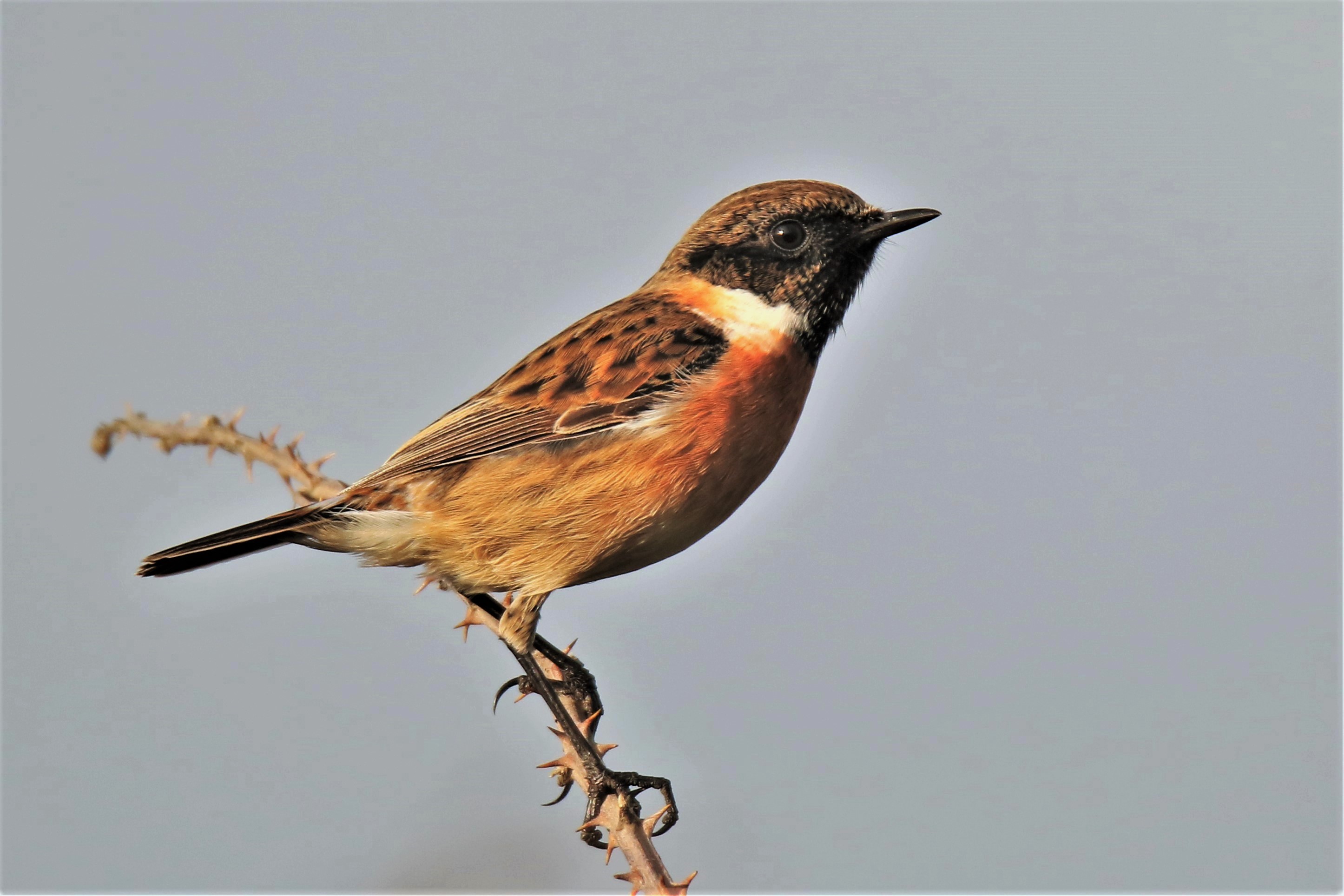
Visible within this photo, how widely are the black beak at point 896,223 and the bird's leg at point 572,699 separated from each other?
1.88 meters

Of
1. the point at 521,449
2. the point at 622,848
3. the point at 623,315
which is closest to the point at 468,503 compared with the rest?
the point at 521,449

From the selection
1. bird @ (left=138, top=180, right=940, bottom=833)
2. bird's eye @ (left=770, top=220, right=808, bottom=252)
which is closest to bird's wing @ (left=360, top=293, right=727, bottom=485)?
bird @ (left=138, top=180, right=940, bottom=833)

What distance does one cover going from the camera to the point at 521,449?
4855 millimetres

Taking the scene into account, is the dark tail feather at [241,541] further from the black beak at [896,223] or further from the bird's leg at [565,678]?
the black beak at [896,223]

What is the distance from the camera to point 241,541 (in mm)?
4562

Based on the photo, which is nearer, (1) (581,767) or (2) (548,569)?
(1) (581,767)

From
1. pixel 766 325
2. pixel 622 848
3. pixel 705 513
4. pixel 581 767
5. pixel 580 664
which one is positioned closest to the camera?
pixel 622 848

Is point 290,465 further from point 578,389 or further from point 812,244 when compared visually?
point 812,244

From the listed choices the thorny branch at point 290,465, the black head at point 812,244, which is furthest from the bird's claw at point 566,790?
the black head at point 812,244

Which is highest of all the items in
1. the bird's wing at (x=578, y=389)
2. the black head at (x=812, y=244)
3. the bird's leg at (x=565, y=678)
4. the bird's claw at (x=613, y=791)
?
the black head at (x=812, y=244)

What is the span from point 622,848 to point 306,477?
77.9 inches

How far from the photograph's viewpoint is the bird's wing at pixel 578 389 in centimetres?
486

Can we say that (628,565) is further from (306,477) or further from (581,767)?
(306,477)

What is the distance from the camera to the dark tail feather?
14.7 ft
